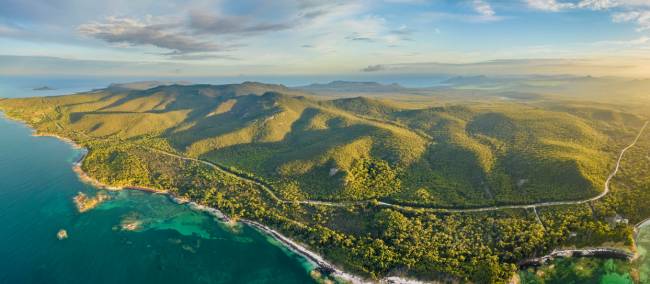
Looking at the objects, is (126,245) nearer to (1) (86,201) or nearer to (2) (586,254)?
(1) (86,201)

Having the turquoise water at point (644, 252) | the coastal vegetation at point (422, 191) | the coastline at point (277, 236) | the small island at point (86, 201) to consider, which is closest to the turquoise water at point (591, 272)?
the turquoise water at point (644, 252)

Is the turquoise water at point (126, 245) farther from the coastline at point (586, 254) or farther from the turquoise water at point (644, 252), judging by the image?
the turquoise water at point (644, 252)

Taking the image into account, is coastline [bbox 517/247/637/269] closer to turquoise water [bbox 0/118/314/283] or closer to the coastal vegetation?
the coastal vegetation

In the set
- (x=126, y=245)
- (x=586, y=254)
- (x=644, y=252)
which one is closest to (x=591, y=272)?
(x=586, y=254)

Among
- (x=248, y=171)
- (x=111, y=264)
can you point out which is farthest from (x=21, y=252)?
(x=248, y=171)

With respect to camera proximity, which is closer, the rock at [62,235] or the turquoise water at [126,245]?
the turquoise water at [126,245]

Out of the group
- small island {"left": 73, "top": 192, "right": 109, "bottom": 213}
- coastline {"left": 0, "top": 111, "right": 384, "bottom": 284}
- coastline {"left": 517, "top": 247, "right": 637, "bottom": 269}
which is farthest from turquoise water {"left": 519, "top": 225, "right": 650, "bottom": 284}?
small island {"left": 73, "top": 192, "right": 109, "bottom": 213}

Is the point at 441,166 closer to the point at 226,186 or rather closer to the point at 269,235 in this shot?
the point at 269,235

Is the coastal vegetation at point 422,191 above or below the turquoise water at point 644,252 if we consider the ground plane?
above

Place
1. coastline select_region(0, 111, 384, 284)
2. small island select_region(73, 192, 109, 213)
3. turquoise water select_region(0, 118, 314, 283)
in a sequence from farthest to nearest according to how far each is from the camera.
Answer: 1. small island select_region(73, 192, 109, 213)
2. turquoise water select_region(0, 118, 314, 283)
3. coastline select_region(0, 111, 384, 284)
